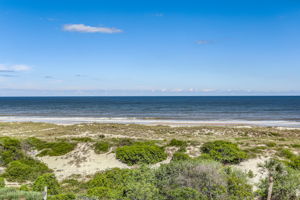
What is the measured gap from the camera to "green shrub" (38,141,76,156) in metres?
18.4

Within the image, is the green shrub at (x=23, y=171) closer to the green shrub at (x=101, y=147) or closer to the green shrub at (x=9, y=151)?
the green shrub at (x=9, y=151)

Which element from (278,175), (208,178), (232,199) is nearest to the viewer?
(232,199)

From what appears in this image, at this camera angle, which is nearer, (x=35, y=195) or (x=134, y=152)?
(x=35, y=195)

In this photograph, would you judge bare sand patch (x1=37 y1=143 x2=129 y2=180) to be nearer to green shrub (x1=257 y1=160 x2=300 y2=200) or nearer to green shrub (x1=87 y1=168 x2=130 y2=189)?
green shrub (x1=87 y1=168 x2=130 y2=189)

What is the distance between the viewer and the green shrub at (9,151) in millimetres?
16725

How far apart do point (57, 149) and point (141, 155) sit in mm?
7543

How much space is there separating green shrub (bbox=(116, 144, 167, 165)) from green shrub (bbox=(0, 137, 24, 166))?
26.2 ft

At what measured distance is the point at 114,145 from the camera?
64.4 ft

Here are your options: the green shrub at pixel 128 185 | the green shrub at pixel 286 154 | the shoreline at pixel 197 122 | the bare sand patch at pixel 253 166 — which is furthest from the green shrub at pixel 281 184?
the shoreline at pixel 197 122

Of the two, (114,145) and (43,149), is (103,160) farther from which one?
(43,149)

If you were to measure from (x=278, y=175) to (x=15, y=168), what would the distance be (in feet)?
51.0

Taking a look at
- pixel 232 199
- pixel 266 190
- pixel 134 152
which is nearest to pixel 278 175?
pixel 266 190

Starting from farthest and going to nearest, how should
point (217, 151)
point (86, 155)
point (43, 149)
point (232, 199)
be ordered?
point (43, 149) → point (86, 155) → point (217, 151) → point (232, 199)

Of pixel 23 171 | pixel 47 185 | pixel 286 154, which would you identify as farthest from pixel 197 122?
pixel 47 185
